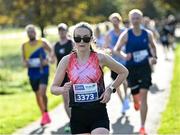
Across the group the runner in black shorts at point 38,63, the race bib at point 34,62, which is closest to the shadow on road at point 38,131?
the runner in black shorts at point 38,63

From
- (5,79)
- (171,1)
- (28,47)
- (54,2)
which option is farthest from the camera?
(171,1)

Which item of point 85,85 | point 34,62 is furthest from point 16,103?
point 85,85

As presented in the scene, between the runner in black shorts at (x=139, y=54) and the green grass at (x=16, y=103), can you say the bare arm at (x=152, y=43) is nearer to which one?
the runner in black shorts at (x=139, y=54)

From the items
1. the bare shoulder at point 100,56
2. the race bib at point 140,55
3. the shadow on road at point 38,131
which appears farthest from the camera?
the shadow on road at point 38,131

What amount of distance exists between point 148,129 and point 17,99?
680cm

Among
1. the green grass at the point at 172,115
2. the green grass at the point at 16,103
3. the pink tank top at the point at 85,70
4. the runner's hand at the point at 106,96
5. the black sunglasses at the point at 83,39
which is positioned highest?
the black sunglasses at the point at 83,39

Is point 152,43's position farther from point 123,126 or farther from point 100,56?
point 100,56

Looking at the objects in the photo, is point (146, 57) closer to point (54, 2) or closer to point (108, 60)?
point (108, 60)

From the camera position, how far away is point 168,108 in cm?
1159

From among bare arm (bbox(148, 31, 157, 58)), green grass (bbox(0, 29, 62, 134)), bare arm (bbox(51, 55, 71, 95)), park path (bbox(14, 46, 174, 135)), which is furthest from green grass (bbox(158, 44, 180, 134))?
bare arm (bbox(51, 55, 71, 95))

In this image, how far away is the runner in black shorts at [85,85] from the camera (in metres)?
5.73

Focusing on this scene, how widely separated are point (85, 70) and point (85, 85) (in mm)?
162

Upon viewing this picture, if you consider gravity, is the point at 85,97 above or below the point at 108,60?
below

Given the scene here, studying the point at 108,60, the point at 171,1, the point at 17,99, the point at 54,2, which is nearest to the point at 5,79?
the point at 17,99
